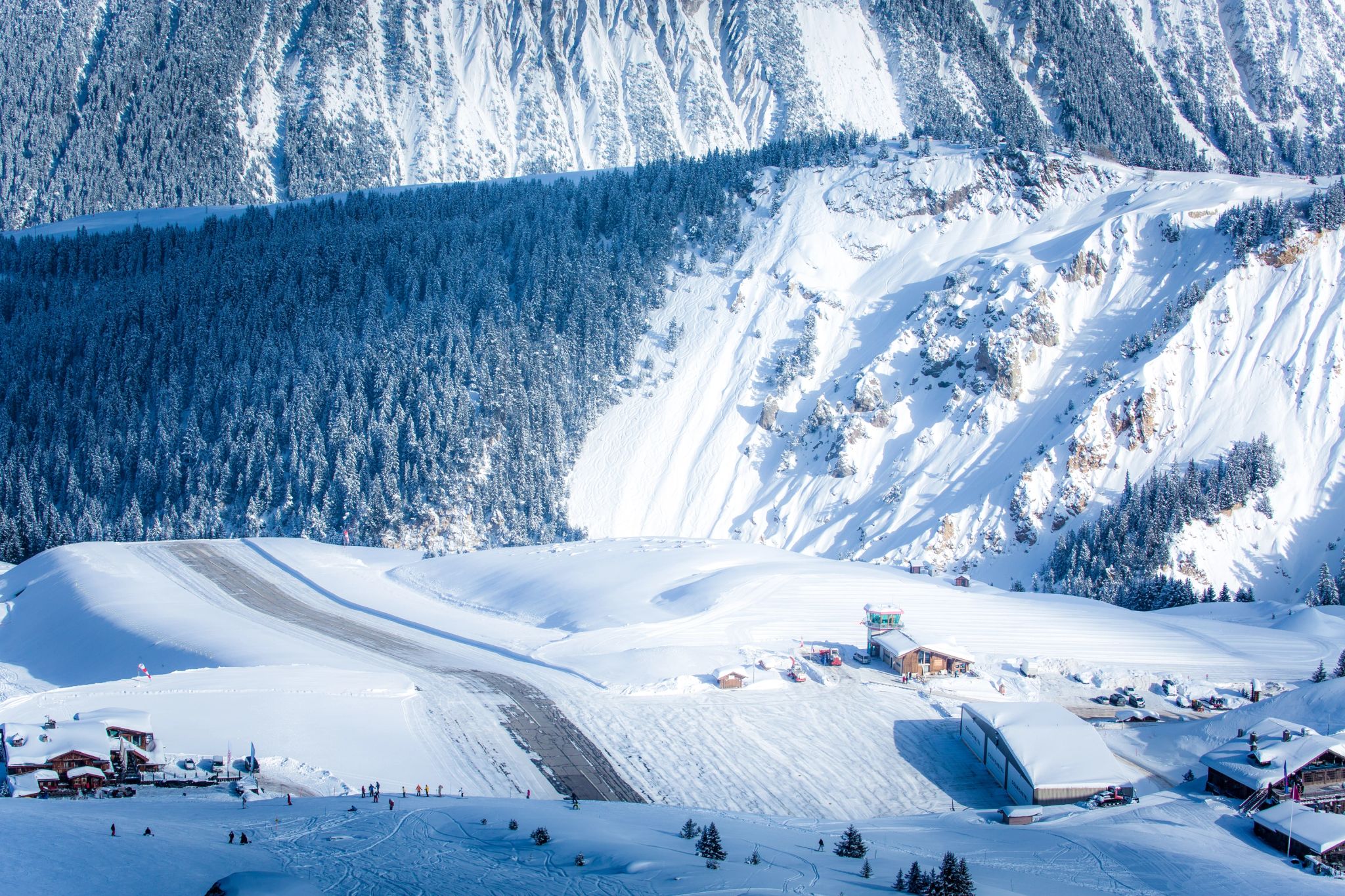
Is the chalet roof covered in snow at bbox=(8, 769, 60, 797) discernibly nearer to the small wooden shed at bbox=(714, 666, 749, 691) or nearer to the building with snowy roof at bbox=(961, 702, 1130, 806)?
the small wooden shed at bbox=(714, 666, 749, 691)

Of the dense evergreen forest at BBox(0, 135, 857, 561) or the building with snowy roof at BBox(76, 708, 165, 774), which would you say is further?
the dense evergreen forest at BBox(0, 135, 857, 561)

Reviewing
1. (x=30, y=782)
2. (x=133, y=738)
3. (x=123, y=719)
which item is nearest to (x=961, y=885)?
(x=133, y=738)

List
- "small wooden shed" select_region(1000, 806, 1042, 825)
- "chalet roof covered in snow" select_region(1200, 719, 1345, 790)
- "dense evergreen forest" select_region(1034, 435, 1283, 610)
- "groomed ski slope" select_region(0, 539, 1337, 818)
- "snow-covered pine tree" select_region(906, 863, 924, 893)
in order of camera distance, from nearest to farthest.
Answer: "snow-covered pine tree" select_region(906, 863, 924, 893) < "small wooden shed" select_region(1000, 806, 1042, 825) < "chalet roof covered in snow" select_region(1200, 719, 1345, 790) < "groomed ski slope" select_region(0, 539, 1337, 818) < "dense evergreen forest" select_region(1034, 435, 1283, 610)

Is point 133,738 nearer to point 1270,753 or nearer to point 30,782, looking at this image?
point 30,782

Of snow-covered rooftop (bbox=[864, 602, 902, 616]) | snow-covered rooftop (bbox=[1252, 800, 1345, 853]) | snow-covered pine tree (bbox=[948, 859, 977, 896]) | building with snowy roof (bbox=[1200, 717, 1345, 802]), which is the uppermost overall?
snow-covered rooftop (bbox=[864, 602, 902, 616])

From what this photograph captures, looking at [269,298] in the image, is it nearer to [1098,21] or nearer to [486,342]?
[486,342]

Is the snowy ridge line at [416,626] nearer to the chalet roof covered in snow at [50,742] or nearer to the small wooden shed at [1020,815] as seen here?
the small wooden shed at [1020,815]

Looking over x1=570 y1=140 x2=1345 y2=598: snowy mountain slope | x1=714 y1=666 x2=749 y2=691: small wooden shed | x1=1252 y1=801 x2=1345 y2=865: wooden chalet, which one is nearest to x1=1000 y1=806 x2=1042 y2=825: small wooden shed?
x1=1252 y1=801 x2=1345 y2=865: wooden chalet

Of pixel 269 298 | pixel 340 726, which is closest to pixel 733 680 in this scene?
pixel 340 726
